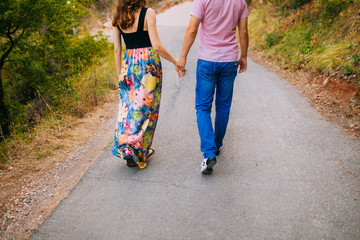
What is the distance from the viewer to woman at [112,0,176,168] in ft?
9.29

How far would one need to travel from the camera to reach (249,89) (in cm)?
603

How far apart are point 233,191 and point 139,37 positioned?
2022mm

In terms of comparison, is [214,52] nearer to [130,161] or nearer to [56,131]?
[130,161]

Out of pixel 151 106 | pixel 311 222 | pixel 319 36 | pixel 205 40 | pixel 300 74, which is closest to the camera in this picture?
pixel 311 222

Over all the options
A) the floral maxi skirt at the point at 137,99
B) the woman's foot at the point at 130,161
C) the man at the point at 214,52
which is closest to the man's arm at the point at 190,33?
the man at the point at 214,52

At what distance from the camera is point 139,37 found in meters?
2.94

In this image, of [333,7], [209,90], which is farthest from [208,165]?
[333,7]

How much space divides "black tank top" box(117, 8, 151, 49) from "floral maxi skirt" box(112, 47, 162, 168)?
2.1 inches

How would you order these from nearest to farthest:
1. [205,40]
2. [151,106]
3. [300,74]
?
[205,40] < [151,106] < [300,74]

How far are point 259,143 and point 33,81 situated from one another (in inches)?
335

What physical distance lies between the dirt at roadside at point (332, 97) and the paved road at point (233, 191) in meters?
0.25

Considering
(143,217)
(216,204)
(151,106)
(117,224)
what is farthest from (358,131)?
(117,224)

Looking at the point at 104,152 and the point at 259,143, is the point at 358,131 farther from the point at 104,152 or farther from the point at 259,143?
Result: the point at 104,152

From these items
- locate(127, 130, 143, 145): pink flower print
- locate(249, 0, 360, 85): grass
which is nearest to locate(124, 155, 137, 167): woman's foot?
locate(127, 130, 143, 145): pink flower print
